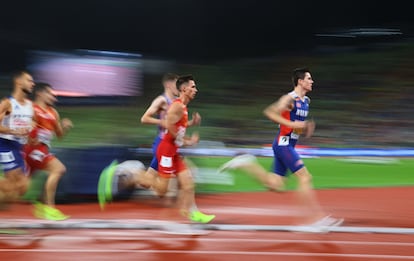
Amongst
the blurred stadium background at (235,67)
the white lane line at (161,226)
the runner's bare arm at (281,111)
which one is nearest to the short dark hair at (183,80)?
the runner's bare arm at (281,111)

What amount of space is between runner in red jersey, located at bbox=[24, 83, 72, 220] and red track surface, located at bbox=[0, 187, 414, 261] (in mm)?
532

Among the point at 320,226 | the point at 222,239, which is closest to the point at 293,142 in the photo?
the point at 320,226

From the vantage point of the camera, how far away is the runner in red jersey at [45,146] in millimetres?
8344

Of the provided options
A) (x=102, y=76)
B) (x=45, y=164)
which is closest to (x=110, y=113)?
(x=102, y=76)

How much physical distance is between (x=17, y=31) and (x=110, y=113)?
578 centimetres

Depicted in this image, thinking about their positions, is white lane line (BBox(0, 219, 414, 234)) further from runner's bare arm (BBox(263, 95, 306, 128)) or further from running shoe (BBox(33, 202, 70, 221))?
runner's bare arm (BBox(263, 95, 306, 128))

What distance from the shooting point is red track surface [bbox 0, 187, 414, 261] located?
6711 mm

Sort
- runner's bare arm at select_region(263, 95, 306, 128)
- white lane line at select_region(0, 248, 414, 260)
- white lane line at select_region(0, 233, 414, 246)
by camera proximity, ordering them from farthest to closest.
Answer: runner's bare arm at select_region(263, 95, 306, 128)
white lane line at select_region(0, 233, 414, 246)
white lane line at select_region(0, 248, 414, 260)

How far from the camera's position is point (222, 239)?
292 inches

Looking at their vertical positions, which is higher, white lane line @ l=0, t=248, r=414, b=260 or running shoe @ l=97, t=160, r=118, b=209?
running shoe @ l=97, t=160, r=118, b=209

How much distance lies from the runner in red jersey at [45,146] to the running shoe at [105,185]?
100 cm

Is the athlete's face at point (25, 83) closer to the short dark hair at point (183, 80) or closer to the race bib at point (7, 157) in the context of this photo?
the race bib at point (7, 157)

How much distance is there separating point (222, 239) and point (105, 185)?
2595 millimetres

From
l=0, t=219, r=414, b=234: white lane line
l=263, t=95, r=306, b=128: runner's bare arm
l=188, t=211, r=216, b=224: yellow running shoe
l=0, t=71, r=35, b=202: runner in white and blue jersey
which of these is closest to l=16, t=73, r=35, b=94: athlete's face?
l=0, t=71, r=35, b=202: runner in white and blue jersey
